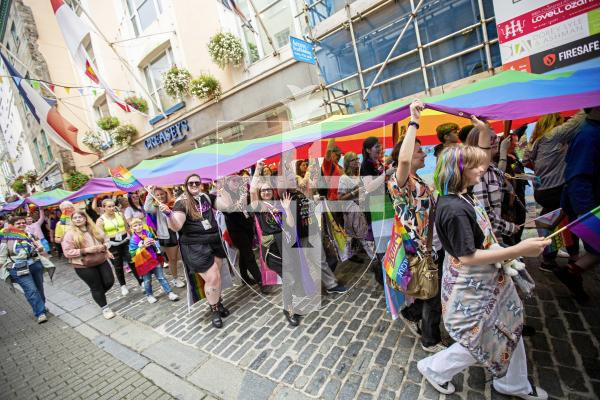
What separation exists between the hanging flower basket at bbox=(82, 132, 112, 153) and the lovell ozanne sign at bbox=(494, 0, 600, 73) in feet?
57.8

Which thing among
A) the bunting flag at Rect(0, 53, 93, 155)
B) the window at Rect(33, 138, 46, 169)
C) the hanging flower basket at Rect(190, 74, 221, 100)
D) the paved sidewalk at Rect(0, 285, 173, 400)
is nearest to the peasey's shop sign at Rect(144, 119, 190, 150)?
the hanging flower basket at Rect(190, 74, 221, 100)

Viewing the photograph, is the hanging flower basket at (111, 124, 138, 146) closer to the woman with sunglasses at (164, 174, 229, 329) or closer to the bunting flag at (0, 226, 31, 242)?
the bunting flag at (0, 226, 31, 242)

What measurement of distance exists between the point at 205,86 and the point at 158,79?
400 cm

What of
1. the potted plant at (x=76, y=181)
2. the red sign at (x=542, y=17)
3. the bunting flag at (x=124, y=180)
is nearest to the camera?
the bunting flag at (x=124, y=180)

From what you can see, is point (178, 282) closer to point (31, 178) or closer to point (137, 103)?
point (137, 103)

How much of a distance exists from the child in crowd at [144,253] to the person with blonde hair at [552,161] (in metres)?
5.66

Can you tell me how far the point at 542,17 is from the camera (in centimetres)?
514

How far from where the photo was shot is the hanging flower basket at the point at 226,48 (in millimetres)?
9008

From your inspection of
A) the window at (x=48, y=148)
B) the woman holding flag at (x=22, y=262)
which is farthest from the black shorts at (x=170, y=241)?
the window at (x=48, y=148)

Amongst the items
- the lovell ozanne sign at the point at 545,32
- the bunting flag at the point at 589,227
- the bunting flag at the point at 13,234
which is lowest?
the bunting flag at the point at 589,227

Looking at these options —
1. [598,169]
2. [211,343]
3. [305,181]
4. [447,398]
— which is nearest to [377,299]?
[447,398]

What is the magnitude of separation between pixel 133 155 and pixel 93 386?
13.1 m

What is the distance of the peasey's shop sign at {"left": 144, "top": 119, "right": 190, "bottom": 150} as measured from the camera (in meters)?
11.3

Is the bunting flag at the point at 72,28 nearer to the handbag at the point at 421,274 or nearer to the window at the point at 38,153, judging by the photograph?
the handbag at the point at 421,274
